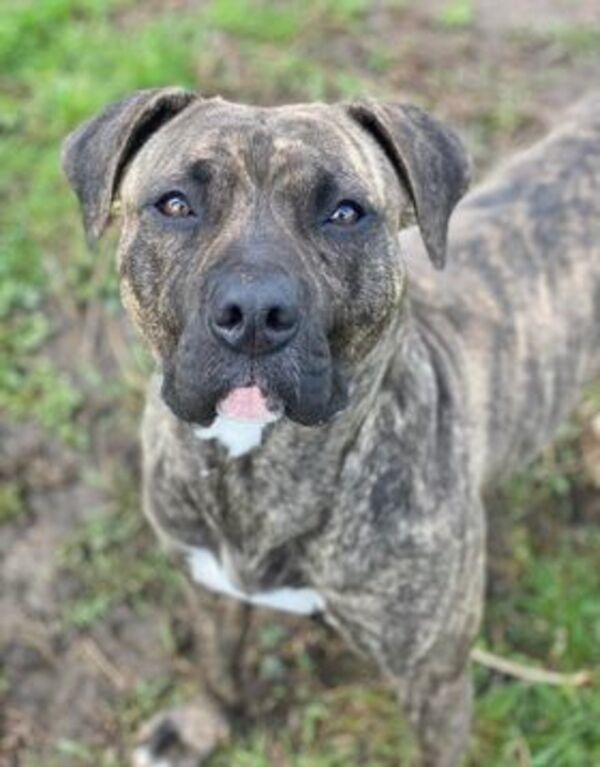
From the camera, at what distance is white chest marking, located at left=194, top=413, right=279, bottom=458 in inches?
116

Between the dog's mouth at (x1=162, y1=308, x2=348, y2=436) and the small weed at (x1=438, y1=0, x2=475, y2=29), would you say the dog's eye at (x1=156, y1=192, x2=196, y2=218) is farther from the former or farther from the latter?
the small weed at (x1=438, y1=0, x2=475, y2=29)

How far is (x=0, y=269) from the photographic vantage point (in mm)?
4953

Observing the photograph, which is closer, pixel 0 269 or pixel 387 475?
pixel 387 475

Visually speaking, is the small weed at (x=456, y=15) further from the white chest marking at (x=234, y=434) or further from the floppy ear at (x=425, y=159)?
the white chest marking at (x=234, y=434)

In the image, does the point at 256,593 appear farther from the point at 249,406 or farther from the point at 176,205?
the point at 176,205

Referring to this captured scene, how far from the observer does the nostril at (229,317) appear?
98.7 inches

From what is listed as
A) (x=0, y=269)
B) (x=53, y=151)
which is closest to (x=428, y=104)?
(x=53, y=151)

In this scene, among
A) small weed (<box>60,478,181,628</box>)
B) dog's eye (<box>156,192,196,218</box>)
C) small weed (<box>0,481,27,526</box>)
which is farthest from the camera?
small weed (<box>0,481,27,526</box>)

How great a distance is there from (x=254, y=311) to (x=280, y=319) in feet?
0.19

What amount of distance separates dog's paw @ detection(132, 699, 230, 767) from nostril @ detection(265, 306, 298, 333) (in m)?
1.84

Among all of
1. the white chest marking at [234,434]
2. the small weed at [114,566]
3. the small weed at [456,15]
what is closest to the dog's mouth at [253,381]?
the white chest marking at [234,434]

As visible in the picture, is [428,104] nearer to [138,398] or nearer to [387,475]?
[138,398]

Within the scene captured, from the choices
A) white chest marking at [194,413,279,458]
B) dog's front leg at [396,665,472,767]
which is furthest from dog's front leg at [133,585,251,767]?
white chest marking at [194,413,279,458]

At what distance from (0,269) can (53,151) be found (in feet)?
2.04
